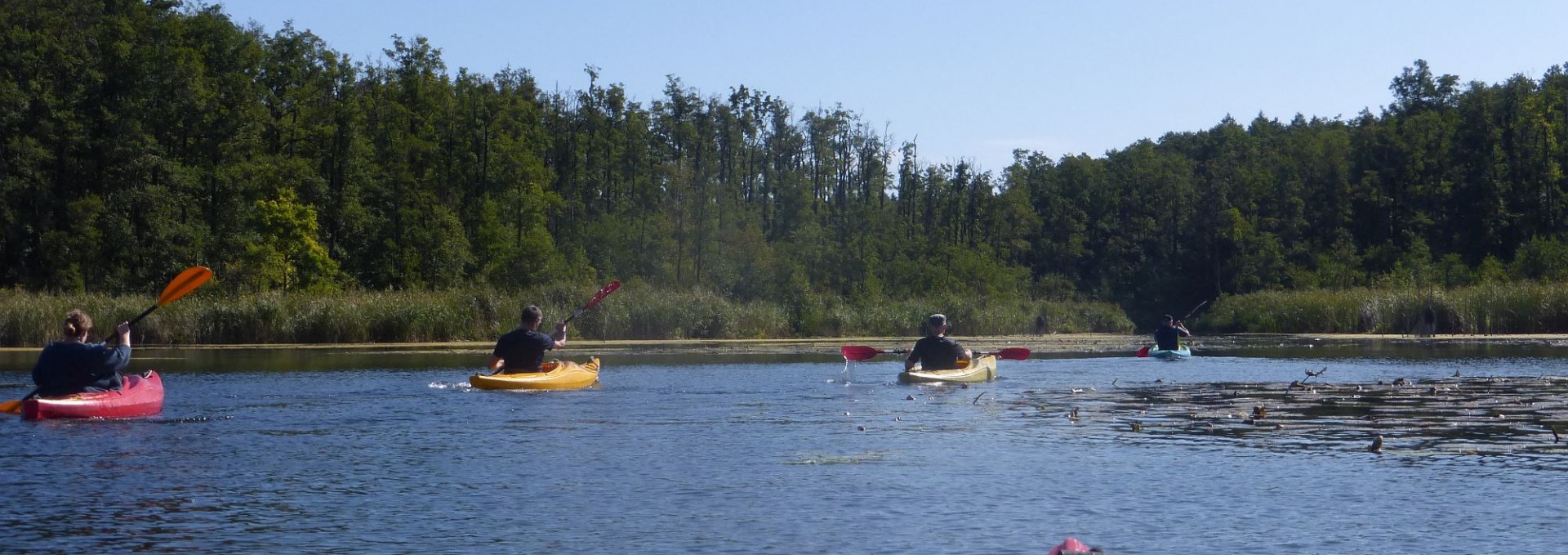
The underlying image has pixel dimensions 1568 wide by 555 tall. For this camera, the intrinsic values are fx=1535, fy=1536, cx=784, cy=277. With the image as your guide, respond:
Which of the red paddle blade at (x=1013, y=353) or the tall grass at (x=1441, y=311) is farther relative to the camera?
the tall grass at (x=1441, y=311)

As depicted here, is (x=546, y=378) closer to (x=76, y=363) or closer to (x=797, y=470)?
(x=76, y=363)

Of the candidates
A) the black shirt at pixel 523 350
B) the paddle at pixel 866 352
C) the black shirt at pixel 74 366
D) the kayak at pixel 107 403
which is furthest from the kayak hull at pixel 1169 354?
the black shirt at pixel 74 366

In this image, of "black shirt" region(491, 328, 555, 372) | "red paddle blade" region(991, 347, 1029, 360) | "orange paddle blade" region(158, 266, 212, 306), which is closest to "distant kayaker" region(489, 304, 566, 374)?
"black shirt" region(491, 328, 555, 372)

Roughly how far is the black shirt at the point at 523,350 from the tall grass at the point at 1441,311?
3405cm

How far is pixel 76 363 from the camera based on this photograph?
700 inches

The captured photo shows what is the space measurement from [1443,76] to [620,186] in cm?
4892

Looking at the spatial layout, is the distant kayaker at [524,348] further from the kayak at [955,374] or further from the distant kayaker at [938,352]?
the distant kayaker at [938,352]

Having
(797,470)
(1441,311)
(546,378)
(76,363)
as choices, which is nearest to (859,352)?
(546,378)

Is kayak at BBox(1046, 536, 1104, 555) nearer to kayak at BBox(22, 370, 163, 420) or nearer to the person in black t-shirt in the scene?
kayak at BBox(22, 370, 163, 420)

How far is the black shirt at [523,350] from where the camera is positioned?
921 inches

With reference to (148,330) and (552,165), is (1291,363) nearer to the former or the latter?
(148,330)

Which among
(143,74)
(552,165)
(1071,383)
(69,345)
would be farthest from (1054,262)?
(69,345)

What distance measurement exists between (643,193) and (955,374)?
52156mm

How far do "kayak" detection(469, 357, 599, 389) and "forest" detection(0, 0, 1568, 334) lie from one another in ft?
84.0
